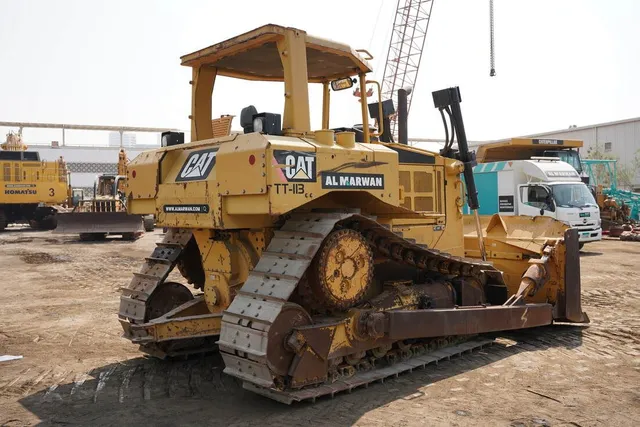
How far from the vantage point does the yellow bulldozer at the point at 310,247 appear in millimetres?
4656

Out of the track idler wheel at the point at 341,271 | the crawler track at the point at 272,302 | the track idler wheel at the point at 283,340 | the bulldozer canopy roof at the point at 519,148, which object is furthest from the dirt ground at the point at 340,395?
the bulldozer canopy roof at the point at 519,148

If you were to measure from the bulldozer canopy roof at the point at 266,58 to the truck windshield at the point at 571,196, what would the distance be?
12395 millimetres

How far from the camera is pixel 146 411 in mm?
4766

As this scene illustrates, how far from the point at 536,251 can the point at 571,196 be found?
10639mm

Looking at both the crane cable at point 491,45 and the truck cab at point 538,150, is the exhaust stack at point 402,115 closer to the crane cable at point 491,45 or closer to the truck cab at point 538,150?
the truck cab at point 538,150

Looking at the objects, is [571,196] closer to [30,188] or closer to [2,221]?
[30,188]

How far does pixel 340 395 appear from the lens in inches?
195

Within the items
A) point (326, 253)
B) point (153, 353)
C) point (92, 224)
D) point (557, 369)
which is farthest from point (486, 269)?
point (92, 224)

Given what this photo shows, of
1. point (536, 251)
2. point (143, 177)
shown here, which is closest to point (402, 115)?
point (536, 251)

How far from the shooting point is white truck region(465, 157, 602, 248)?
54.7 ft

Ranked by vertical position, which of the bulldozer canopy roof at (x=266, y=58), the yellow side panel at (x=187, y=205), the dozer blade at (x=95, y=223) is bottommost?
the dozer blade at (x=95, y=223)

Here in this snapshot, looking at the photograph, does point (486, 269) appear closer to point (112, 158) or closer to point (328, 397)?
point (328, 397)

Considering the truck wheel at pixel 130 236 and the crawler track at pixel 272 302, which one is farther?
the truck wheel at pixel 130 236

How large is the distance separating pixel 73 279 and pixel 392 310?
877 centimetres
